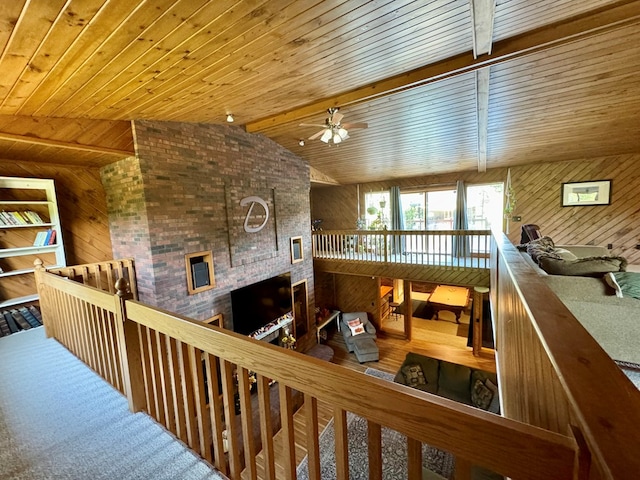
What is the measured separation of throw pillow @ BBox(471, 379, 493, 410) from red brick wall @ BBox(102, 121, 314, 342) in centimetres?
424

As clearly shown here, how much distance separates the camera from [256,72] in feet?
9.05

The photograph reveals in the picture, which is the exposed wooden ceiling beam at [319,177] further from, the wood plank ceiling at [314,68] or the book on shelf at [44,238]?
the book on shelf at [44,238]

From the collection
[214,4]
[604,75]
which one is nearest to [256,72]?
[214,4]

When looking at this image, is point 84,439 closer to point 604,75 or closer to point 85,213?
point 85,213

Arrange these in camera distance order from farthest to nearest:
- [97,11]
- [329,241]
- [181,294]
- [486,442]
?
[329,241], [181,294], [97,11], [486,442]

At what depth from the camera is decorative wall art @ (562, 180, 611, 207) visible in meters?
5.62

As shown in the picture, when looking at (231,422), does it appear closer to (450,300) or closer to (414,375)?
(414,375)

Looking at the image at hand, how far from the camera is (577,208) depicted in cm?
589

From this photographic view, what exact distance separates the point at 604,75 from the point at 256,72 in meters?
4.08

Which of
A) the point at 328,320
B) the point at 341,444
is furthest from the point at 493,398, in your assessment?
the point at 341,444

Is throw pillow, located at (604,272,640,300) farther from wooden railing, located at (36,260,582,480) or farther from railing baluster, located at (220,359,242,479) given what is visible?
railing baluster, located at (220,359,242,479)

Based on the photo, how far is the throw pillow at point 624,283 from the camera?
2.22 meters

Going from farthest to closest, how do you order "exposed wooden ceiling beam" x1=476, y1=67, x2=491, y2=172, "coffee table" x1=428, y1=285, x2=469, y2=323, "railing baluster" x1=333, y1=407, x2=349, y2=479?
"coffee table" x1=428, y1=285, x2=469, y2=323 < "exposed wooden ceiling beam" x1=476, y1=67, x2=491, y2=172 < "railing baluster" x1=333, y1=407, x2=349, y2=479

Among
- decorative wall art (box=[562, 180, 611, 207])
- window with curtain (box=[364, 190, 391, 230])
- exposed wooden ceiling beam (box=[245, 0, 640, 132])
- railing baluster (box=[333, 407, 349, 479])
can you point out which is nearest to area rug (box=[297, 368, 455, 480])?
railing baluster (box=[333, 407, 349, 479])
